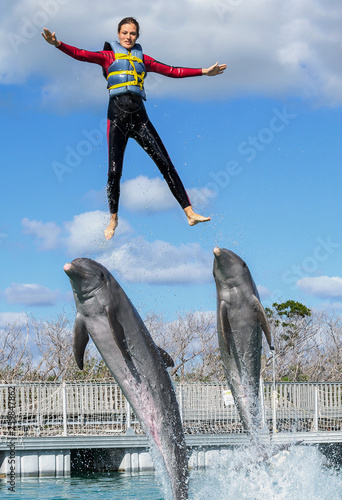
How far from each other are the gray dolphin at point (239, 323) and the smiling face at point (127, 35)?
2481 mm

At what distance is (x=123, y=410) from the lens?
20.7m

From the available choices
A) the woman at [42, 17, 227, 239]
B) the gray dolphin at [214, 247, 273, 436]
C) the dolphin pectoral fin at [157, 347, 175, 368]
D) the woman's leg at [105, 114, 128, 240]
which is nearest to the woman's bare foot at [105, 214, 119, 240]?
the woman at [42, 17, 227, 239]

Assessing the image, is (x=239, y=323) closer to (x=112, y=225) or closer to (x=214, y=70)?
(x=112, y=225)

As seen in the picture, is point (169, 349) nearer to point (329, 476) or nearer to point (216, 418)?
point (216, 418)

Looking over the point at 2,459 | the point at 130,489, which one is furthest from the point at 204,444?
the point at 2,459

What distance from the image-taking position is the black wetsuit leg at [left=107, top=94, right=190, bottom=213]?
25.4ft

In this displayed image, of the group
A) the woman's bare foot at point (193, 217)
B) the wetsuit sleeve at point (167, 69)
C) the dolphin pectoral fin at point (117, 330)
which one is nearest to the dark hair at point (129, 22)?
the wetsuit sleeve at point (167, 69)

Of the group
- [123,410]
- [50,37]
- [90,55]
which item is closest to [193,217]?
[90,55]

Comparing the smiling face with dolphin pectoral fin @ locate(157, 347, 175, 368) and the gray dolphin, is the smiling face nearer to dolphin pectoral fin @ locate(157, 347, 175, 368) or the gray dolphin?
the gray dolphin

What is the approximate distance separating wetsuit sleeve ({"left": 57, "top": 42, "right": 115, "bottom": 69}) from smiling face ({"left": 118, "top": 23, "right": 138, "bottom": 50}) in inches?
7.8

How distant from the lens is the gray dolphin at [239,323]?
26.7ft

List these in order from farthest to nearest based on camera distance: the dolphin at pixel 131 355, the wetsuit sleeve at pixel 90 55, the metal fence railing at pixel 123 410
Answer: the metal fence railing at pixel 123 410 < the wetsuit sleeve at pixel 90 55 < the dolphin at pixel 131 355

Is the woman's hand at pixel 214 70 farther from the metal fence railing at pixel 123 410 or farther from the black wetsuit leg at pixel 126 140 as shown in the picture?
the metal fence railing at pixel 123 410

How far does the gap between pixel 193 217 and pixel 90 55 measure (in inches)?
81.7
